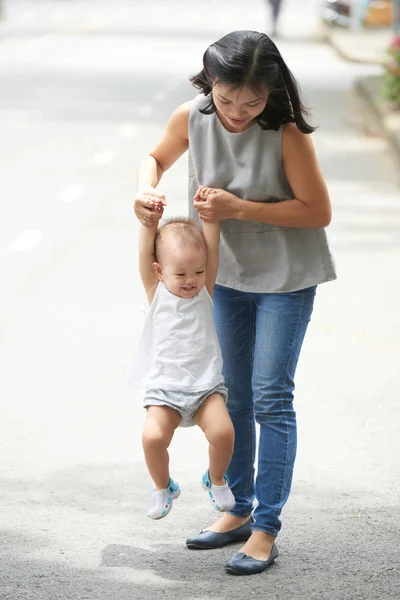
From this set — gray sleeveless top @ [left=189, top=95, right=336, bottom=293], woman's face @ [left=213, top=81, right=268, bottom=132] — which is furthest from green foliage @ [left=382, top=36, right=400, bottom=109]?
woman's face @ [left=213, top=81, right=268, bottom=132]

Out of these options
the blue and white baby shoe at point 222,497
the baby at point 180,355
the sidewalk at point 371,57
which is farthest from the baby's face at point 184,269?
the sidewalk at point 371,57

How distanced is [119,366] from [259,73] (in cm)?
333

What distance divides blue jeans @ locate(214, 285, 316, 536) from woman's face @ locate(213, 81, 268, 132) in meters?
0.62

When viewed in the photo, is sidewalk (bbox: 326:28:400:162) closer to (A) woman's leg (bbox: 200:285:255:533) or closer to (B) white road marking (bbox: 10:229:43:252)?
(B) white road marking (bbox: 10:229:43:252)

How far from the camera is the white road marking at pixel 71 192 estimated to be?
12549 millimetres

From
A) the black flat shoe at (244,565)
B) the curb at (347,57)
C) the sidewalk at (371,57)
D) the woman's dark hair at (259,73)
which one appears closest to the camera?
the woman's dark hair at (259,73)

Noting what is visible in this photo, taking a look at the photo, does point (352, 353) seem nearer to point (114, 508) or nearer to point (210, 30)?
point (114, 508)

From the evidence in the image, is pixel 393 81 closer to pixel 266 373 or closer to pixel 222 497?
pixel 266 373

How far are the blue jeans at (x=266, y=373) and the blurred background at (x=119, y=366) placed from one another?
29 centimetres

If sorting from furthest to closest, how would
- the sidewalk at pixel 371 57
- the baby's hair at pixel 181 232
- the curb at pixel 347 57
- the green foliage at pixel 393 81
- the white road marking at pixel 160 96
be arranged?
the curb at pixel 347 57 < the white road marking at pixel 160 96 < the green foliage at pixel 393 81 < the sidewalk at pixel 371 57 < the baby's hair at pixel 181 232

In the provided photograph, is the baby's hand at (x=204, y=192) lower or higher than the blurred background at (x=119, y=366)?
higher

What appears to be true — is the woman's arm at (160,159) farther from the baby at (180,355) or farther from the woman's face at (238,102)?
the woman's face at (238,102)

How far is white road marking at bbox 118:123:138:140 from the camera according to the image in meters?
17.0

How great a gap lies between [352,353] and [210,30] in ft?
116
